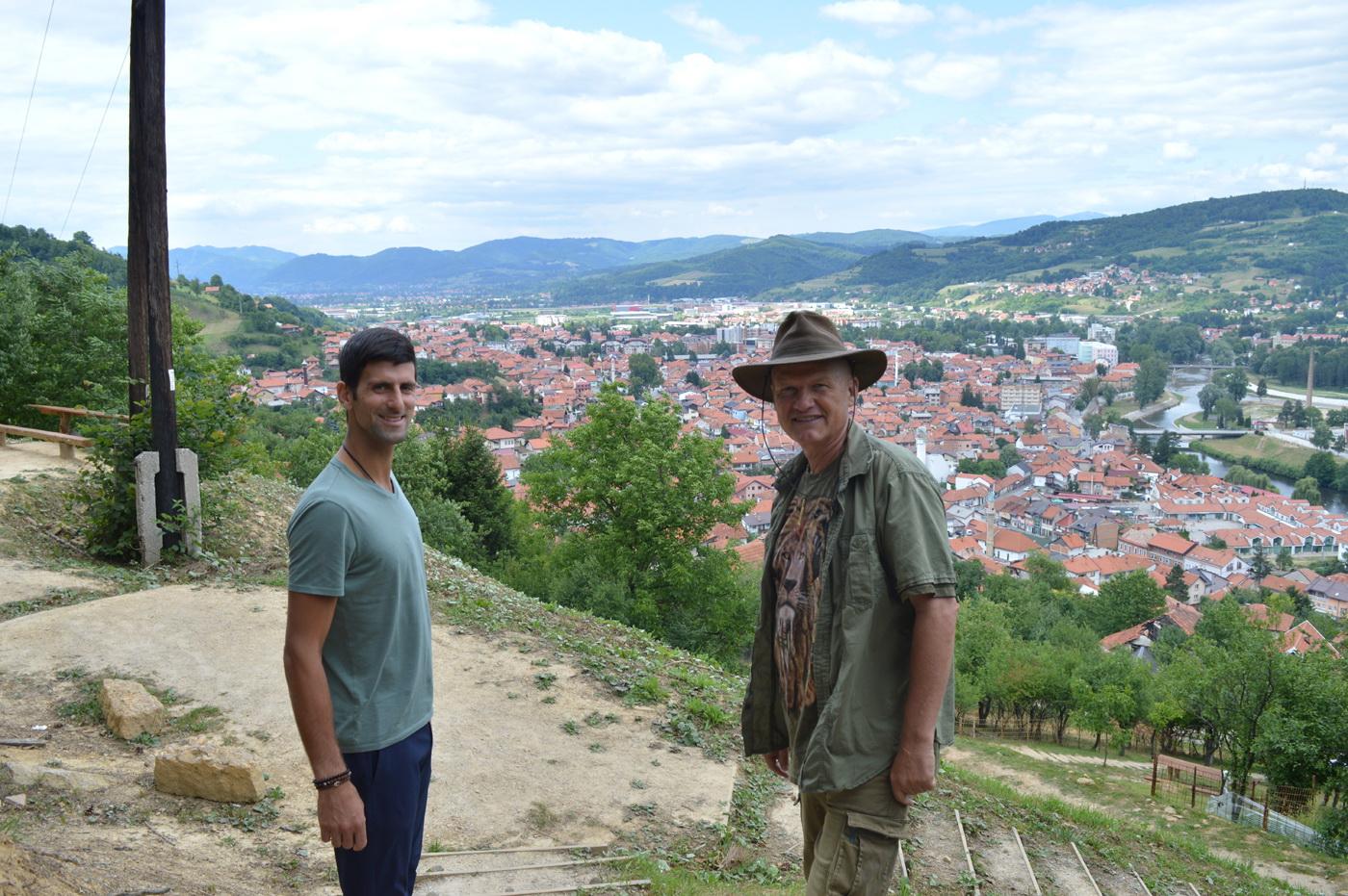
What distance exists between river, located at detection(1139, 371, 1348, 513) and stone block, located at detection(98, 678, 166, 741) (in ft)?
259

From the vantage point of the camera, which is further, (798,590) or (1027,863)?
(1027,863)

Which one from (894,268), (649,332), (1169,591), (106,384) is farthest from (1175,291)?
(106,384)

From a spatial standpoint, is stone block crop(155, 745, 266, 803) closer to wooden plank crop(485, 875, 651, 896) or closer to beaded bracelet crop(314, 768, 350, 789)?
wooden plank crop(485, 875, 651, 896)

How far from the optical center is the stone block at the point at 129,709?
4664 millimetres

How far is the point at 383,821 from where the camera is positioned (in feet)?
6.99

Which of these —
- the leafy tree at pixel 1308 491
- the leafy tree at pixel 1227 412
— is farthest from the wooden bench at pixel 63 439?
the leafy tree at pixel 1227 412

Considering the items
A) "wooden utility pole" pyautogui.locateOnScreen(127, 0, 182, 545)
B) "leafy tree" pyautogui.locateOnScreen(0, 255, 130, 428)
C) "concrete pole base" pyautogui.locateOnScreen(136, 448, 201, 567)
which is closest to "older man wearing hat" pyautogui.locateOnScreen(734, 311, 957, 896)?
"wooden utility pole" pyautogui.locateOnScreen(127, 0, 182, 545)

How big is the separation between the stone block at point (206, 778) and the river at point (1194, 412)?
260ft

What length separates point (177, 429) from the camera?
301 inches

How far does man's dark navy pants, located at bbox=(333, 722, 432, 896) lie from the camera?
2.12m

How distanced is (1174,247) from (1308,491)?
365 ft

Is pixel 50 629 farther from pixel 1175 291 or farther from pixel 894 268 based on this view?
pixel 894 268

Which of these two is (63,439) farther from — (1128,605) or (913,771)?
(1128,605)

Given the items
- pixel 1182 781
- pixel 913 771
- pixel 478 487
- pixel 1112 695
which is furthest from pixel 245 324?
pixel 913 771
